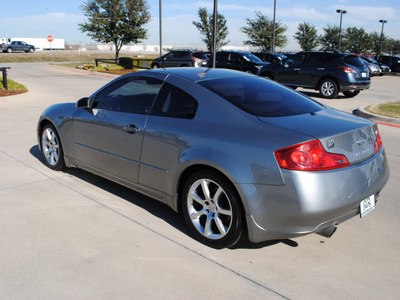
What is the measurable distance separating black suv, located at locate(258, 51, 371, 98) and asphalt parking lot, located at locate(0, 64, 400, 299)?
10.7 meters

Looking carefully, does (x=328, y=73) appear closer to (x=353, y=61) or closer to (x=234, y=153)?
(x=353, y=61)

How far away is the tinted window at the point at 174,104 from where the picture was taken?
3.80 metres

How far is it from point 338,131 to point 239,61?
18906 mm

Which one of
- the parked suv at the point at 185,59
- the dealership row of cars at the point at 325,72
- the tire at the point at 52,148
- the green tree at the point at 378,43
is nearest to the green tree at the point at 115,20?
the parked suv at the point at 185,59

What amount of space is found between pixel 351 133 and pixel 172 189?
5.51 ft

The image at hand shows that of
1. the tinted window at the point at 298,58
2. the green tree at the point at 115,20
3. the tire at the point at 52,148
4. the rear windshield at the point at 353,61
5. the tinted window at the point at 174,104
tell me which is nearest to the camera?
the tinted window at the point at 174,104

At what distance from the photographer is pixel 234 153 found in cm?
323

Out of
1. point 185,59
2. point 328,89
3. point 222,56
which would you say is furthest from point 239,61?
point 328,89

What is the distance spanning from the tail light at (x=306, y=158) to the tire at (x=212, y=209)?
504 millimetres

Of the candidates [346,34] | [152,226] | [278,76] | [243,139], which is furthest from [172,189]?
[346,34]

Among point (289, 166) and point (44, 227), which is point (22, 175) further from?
point (289, 166)

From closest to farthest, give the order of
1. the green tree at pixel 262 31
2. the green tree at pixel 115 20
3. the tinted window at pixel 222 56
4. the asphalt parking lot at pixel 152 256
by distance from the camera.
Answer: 1. the asphalt parking lot at pixel 152 256
2. the tinted window at pixel 222 56
3. the green tree at pixel 115 20
4. the green tree at pixel 262 31

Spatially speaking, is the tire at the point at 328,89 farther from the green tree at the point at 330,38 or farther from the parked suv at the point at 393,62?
the green tree at the point at 330,38

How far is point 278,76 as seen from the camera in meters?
16.7
